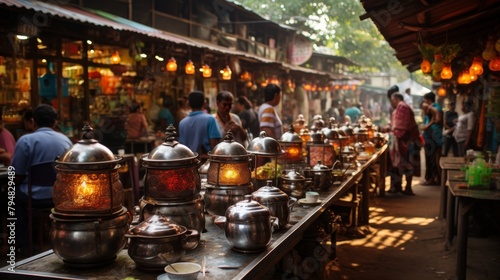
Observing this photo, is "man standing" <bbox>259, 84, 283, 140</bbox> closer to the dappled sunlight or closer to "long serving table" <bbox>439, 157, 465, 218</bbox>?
the dappled sunlight

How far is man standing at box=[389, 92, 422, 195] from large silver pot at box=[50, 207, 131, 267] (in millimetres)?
8801

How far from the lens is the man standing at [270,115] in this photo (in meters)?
7.05

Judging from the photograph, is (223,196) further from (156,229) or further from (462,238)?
(462,238)

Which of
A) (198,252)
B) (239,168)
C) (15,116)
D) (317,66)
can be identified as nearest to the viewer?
(198,252)

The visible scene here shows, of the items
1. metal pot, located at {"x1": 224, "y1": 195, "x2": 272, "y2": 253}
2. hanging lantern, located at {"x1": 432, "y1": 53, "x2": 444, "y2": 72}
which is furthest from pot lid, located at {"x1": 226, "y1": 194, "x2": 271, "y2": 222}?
hanging lantern, located at {"x1": 432, "y1": 53, "x2": 444, "y2": 72}

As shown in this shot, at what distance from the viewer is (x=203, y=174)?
4570 millimetres

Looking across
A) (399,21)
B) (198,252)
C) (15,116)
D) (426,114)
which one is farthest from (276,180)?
(426,114)

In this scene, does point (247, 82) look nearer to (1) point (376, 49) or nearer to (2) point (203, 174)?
(2) point (203, 174)

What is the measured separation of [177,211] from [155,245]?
0.47 meters

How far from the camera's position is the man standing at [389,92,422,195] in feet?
34.0

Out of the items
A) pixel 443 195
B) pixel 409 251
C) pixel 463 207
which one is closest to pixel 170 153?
pixel 463 207

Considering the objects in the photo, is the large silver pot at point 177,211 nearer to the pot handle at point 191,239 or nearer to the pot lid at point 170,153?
the pot handle at point 191,239

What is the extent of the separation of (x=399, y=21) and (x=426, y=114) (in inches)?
279

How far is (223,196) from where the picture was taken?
350 centimetres
